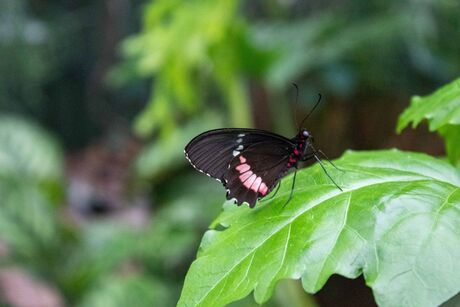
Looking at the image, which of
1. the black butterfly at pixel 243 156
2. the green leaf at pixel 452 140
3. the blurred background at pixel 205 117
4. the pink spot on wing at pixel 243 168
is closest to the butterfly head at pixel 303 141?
the black butterfly at pixel 243 156

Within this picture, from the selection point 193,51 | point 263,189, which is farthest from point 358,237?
point 193,51

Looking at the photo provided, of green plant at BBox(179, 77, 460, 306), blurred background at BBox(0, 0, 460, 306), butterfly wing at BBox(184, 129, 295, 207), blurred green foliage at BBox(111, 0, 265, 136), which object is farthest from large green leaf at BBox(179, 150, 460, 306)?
blurred green foliage at BBox(111, 0, 265, 136)

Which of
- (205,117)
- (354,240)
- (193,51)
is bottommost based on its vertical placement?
(354,240)

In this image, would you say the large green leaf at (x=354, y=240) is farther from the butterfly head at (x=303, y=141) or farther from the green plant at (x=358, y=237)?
the butterfly head at (x=303, y=141)

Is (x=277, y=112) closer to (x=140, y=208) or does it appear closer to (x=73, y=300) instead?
(x=73, y=300)

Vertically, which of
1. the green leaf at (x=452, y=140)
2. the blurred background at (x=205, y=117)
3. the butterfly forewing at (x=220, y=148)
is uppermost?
the blurred background at (x=205, y=117)

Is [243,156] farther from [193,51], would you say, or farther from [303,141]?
[193,51]
